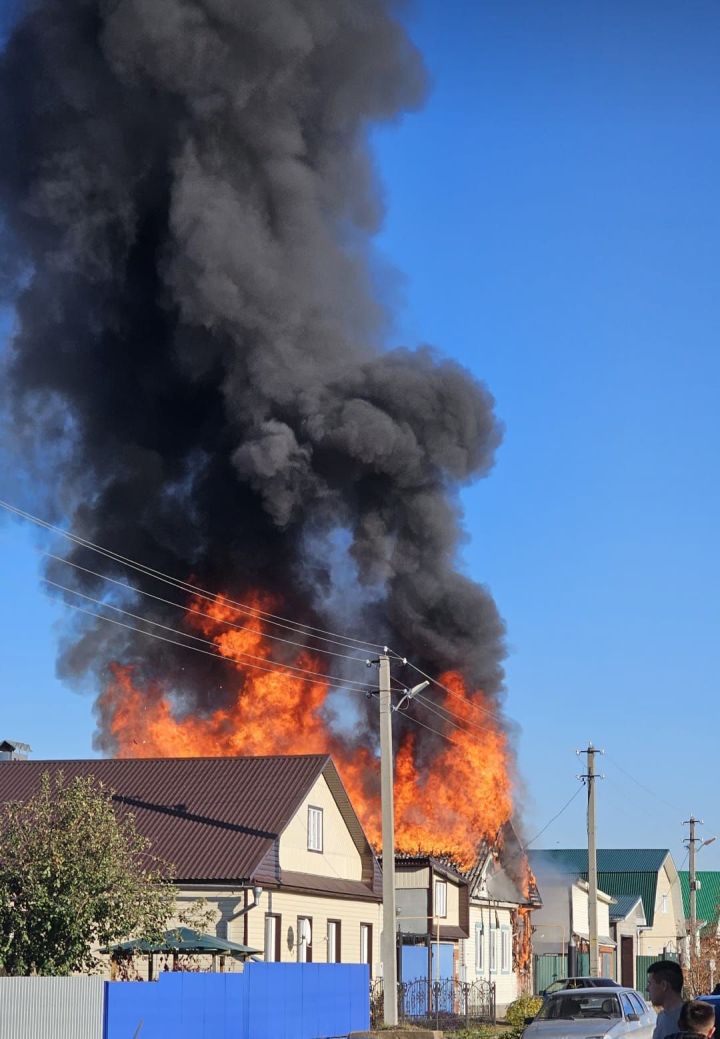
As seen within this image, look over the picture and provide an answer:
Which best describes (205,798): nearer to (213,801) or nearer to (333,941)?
(213,801)

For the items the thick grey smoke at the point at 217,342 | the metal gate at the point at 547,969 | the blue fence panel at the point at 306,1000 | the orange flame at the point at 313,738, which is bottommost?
the metal gate at the point at 547,969

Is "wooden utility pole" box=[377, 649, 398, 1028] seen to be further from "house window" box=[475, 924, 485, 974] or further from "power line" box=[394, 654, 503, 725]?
"power line" box=[394, 654, 503, 725]

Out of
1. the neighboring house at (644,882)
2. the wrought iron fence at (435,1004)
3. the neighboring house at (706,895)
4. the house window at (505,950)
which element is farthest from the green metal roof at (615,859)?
the wrought iron fence at (435,1004)

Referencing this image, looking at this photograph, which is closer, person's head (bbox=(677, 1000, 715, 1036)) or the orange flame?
person's head (bbox=(677, 1000, 715, 1036))

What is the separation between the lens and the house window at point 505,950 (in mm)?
47812

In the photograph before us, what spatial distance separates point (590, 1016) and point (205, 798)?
13407mm

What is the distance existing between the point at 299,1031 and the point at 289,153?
1405 inches

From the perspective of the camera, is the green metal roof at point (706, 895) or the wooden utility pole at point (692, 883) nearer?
the wooden utility pole at point (692, 883)

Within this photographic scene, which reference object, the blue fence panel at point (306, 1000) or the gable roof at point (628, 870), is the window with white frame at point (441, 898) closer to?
the blue fence panel at point (306, 1000)

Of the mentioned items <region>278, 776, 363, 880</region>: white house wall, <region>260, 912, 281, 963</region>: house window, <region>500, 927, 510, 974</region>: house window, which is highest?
<region>278, 776, 363, 880</region>: white house wall

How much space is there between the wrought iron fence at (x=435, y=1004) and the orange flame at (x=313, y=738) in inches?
296

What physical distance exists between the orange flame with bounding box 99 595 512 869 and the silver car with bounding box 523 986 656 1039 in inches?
927

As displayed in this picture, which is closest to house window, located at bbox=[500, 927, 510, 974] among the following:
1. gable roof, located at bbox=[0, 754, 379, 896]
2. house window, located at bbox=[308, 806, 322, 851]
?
gable roof, located at bbox=[0, 754, 379, 896]

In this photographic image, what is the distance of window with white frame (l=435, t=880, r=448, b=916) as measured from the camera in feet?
133
